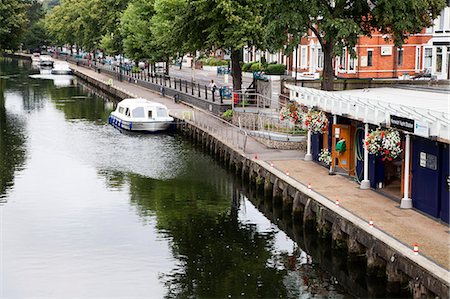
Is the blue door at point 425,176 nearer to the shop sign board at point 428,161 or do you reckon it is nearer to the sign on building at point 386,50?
the shop sign board at point 428,161

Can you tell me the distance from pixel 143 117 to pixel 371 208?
3276cm

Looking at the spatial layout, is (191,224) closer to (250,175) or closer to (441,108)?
(250,175)

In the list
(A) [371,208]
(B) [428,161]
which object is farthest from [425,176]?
(A) [371,208]

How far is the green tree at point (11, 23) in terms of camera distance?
130375 mm

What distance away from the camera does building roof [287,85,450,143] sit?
26.3m

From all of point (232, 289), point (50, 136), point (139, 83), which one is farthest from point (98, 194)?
point (139, 83)

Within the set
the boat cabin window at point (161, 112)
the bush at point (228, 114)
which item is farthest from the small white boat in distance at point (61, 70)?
the bush at point (228, 114)

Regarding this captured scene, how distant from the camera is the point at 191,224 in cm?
3284

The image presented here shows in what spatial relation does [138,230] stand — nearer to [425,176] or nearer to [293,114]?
[425,176]

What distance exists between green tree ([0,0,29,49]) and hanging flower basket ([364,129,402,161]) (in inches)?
4258

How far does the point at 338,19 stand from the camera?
1631 inches

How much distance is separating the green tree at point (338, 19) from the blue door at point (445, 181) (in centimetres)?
1540

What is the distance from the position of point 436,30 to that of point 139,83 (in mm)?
37637

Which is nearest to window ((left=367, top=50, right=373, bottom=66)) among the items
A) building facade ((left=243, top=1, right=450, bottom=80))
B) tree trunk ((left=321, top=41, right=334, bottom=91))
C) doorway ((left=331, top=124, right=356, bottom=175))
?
building facade ((left=243, top=1, right=450, bottom=80))
